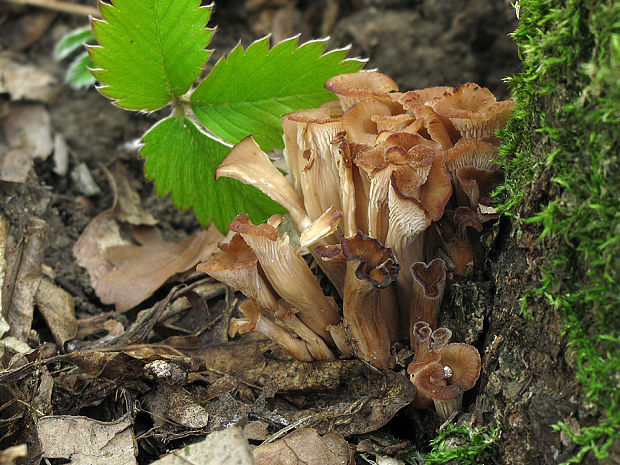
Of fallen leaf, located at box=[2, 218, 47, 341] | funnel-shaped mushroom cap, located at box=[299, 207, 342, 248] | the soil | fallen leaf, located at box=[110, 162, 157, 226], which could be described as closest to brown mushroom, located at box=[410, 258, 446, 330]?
the soil

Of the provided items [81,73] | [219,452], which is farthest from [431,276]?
[81,73]

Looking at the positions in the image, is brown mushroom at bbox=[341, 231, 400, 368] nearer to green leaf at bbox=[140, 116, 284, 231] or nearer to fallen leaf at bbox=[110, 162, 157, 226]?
green leaf at bbox=[140, 116, 284, 231]

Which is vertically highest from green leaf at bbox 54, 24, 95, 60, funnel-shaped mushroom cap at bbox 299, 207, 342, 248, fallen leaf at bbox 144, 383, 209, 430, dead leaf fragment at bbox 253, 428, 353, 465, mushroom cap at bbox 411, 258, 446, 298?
green leaf at bbox 54, 24, 95, 60

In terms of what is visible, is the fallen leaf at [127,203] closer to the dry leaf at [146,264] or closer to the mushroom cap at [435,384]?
the dry leaf at [146,264]

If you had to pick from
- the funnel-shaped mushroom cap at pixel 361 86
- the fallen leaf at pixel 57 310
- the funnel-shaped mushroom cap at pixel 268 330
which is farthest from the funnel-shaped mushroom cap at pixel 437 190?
the fallen leaf at pixel 57 310

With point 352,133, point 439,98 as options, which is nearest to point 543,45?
point 439,98

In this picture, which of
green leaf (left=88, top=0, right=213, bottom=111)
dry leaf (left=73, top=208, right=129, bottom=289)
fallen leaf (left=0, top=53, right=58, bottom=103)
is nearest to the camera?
green leaf (left=88, top=0, right=213, bottom=111)
